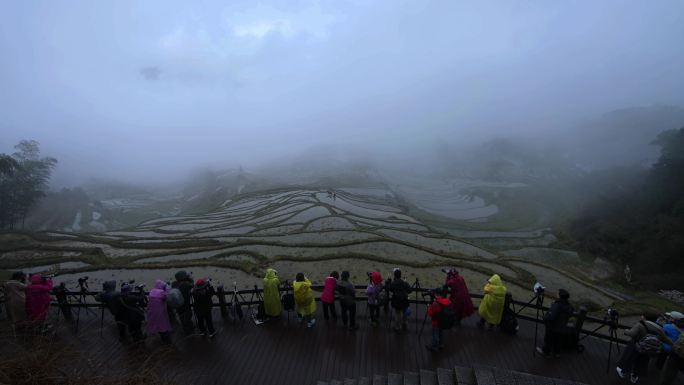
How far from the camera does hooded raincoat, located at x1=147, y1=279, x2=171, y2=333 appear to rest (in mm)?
8016

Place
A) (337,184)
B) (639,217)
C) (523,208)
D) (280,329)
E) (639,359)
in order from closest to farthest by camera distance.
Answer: (639,359), (280,329), (639,217), (523,208), (337,184)

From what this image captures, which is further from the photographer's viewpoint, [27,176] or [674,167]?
[27,176]

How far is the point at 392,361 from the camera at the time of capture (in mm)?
7656

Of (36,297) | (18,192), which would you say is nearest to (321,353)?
(36,297)

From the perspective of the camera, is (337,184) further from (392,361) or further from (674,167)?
(392,361)

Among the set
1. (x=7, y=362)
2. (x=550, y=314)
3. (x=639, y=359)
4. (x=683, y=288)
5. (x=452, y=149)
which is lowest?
(x=683, y=288)

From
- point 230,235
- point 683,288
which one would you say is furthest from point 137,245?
point 683,288

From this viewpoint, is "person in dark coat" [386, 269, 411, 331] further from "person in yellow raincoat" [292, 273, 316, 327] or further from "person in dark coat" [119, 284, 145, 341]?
"person in dark coat" [119, 284, 145, 341]

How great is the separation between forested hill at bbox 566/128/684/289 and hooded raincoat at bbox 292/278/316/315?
1157 inches

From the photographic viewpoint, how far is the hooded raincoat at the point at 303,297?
28.9ft

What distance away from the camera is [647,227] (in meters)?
29.9

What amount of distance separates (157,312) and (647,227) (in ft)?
147

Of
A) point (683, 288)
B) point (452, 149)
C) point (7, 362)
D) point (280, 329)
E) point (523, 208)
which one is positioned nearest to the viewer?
point (7, 362)

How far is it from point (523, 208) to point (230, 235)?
51144mm
